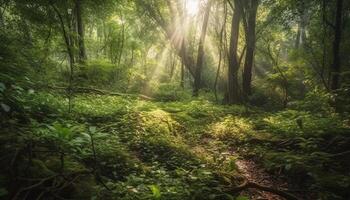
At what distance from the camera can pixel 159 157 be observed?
5.57 m

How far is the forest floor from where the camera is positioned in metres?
3.15

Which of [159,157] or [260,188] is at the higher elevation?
[159,157]

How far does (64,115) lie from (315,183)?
5009 millimetres

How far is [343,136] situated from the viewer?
6031 mm

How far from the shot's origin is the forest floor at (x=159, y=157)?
315cm

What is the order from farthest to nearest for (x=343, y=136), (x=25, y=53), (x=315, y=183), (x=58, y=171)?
(x=25, y=53)
(x=343, y=136)
(x=315, y=183)
(x=58, y=171)

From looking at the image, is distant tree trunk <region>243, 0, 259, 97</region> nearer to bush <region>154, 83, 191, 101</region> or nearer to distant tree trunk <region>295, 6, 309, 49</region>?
distant tree trunk <region>295, 6, 309, 49</region>

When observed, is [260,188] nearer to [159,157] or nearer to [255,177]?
[255,177]

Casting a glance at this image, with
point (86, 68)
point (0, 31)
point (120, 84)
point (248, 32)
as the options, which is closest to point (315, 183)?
point (0, 31)

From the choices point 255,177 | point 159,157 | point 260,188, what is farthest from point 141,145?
point 260,188

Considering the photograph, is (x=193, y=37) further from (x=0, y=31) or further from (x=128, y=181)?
(x=128, y=181)

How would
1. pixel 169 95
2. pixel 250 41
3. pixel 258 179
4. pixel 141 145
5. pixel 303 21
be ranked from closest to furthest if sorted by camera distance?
1. pixel 258 179
2. pixel 141 145
3. pixel 250 41
4. pixel 169 95
5. pixel 303 21

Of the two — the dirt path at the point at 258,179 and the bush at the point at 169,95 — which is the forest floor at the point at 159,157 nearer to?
the dirt path at the point at 258,179

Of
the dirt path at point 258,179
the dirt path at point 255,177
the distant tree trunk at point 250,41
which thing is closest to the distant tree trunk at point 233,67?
the distant tree trunk at point 250,41
